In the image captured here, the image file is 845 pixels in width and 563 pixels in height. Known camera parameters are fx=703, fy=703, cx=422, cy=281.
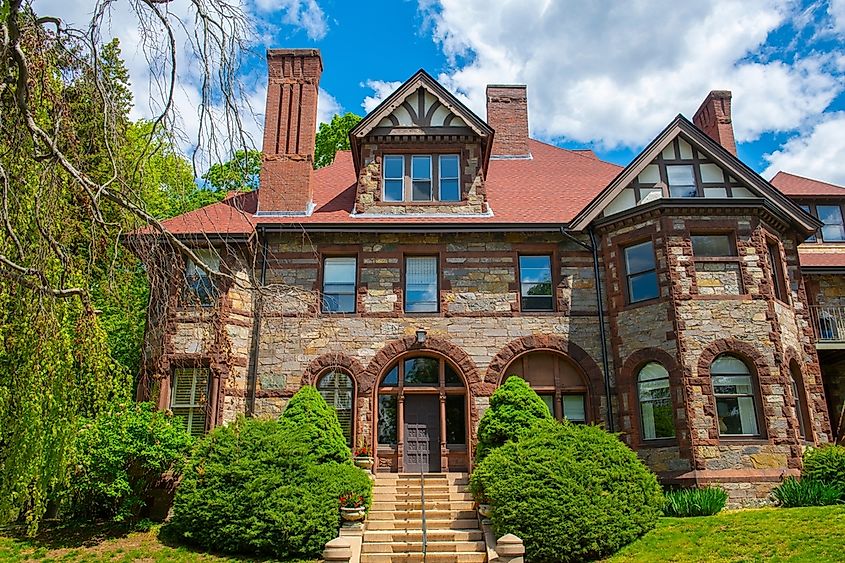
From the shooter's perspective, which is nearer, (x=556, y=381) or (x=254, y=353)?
(x=254, y=353)

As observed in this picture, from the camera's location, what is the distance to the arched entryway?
667 inches

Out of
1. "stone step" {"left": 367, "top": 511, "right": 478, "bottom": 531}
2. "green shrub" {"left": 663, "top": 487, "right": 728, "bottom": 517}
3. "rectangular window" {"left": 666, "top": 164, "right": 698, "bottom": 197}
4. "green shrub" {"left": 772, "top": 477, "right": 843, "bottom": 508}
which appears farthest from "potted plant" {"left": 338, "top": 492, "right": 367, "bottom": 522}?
"rectangular window" {"left": 666, "top": 164, "right": 698, "bottom": 197}

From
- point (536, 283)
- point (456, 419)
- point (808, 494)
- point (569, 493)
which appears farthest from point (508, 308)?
point (808, 494)

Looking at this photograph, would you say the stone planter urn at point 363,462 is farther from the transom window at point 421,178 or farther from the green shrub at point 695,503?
the transom window at point 421,178

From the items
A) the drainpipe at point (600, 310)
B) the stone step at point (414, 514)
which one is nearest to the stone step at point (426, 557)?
the stone step at point (414, 514)

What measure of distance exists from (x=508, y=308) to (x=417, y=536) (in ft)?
22.5

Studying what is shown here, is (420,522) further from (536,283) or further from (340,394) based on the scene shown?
(536,283)

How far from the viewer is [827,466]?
1459 cm

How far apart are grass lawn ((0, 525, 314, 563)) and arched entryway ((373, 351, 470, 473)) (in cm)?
558

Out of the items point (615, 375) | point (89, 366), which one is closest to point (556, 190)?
point (615, 375)

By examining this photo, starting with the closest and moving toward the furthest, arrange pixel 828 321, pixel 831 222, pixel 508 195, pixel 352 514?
1. pixel 352 514
2. pixel 828 321
3. pixel 508 195
4. pixel 831 222

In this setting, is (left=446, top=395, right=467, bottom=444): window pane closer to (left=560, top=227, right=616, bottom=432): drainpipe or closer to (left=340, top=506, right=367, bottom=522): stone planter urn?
(left=560, top=227, right=616, bottom=432): drainpipe

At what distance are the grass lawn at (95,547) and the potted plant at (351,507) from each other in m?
1.73

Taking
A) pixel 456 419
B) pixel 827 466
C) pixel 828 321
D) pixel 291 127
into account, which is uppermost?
pixel 291 127
